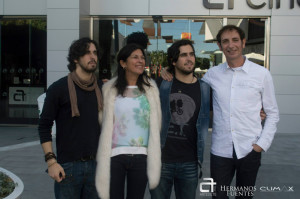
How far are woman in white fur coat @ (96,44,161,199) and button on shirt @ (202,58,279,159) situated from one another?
2.10ft

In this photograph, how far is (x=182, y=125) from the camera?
301 centimetres

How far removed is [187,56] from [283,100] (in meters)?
7.90

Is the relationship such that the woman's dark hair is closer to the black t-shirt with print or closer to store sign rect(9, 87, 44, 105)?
the black t-shirt with print

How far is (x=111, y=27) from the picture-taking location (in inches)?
431

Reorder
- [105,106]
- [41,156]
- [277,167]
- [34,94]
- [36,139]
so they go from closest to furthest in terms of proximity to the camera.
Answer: [105,106] < [277,167] < [41,156] < [36,139] < [34,94]

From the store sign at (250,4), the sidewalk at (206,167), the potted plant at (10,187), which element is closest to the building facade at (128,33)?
the store sign at (250,4)

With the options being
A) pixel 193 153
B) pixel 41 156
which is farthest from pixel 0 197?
pixel 41 156

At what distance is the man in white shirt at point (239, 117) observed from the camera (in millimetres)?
3088

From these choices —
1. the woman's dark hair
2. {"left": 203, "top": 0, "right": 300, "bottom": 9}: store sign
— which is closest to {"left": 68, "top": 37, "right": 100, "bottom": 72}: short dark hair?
the woman's dark hair

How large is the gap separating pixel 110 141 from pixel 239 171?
126 cm

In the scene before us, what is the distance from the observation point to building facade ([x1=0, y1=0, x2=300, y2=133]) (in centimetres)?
997

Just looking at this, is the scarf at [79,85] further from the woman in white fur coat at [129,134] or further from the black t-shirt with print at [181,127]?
the black t-shirt with print at [181,127]

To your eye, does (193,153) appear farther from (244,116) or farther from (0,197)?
(0,197)

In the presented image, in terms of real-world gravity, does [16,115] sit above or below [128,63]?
below
